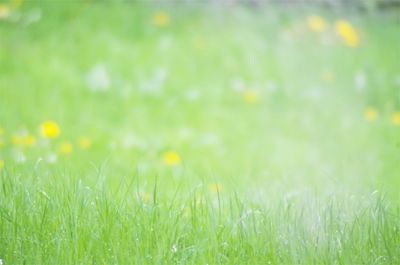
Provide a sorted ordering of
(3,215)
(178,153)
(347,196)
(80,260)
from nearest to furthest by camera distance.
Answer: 1. (80,260)
2. (3,215)
3. (347,196)
4. (178,153)

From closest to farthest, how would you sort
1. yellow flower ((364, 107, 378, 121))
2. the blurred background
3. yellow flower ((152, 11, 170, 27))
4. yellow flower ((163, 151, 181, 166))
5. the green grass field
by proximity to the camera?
the green grass field
yellow flower ((163, 151, 181, 166))
the blurred background
yellow flower ((364, 107, 378, 121))
yellow flower ((152, 11, 170, 27))

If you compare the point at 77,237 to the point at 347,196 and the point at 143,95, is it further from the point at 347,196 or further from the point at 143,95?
the point at 143,95

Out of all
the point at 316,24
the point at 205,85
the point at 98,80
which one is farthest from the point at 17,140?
the point at 316,24

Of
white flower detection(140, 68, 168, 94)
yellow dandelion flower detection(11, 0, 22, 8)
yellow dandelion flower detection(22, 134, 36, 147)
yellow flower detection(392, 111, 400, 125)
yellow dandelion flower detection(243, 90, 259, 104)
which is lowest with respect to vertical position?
yellow dandelion flower detection(22, 134, 36, 147)

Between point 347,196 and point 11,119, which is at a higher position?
point 11,119

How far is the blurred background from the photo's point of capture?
541cm

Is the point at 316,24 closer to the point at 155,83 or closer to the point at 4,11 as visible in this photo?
the point at 155,83

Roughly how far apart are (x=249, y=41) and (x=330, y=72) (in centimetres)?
95

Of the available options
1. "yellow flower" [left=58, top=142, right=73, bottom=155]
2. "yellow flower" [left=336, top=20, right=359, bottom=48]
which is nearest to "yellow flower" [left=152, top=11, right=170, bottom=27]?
"yellow flower" [left=336, top=20, right=359, bottom=48]

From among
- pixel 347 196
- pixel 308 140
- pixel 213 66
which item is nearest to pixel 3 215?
pixel 347 196

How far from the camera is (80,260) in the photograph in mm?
2535

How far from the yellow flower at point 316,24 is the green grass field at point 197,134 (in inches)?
1.7

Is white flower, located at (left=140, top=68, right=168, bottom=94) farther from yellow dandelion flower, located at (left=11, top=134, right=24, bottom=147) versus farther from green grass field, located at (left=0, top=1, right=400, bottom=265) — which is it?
yellow dandelion flower, located at (left=11, top=134, right=24, bottom=147)

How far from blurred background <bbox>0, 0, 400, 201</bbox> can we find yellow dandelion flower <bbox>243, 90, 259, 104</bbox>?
Answer: 10 mm
